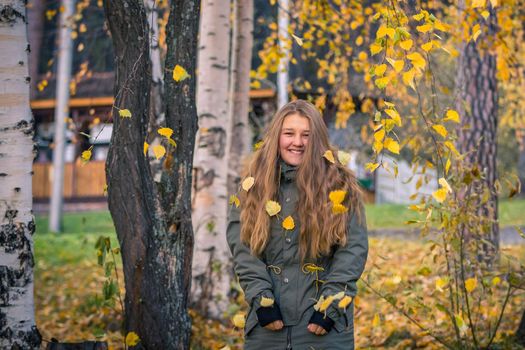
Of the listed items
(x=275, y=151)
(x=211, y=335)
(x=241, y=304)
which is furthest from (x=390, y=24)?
(x=241, y=304)

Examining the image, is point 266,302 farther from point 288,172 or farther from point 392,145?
point 392,145

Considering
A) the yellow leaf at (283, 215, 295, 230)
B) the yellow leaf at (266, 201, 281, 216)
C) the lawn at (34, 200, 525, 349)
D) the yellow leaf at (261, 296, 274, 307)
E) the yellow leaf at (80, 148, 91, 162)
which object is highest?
the yellow leaf at (80, 148, 91, 162)

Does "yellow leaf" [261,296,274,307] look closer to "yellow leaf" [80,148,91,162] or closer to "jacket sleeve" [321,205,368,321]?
"jacket sleeve" [321,205,368,321]

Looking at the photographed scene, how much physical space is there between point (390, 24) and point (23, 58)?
1.56m

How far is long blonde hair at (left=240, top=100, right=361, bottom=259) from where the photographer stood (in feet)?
8.84

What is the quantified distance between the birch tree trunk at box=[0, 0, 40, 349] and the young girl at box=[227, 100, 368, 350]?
908 mm

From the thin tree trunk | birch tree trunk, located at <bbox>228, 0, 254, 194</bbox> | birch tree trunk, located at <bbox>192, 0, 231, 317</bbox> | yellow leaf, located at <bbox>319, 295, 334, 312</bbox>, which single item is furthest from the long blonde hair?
the thin tree trunk

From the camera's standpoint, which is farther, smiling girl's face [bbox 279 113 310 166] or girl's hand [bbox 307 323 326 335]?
smiling girl's face [bbox 279 113 310 166]

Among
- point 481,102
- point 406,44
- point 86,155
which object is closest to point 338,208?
point 406,44

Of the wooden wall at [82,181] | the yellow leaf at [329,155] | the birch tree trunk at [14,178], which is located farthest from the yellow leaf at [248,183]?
the wooden wall at [82,181]

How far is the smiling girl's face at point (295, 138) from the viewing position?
2.88 meters

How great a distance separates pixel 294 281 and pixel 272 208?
12.6 inches

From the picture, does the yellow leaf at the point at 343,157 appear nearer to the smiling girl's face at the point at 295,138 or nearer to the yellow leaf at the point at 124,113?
the smiling girl's face at the point at 295,138

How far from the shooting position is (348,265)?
2662 mm
